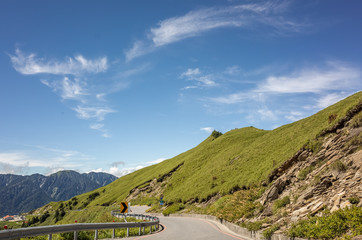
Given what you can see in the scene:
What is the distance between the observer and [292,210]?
17094mm

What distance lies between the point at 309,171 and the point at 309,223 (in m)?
8.65

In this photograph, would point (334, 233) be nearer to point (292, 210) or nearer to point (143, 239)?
point (292, 210)

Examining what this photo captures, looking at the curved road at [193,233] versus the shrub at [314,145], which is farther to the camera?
the shrub at [314,145]

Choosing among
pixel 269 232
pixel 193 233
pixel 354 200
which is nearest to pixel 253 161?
pixel 193 233

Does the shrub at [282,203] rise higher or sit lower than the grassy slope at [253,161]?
lower

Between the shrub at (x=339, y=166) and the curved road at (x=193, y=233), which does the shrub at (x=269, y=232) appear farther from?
the shrub at (x=339, y=166)

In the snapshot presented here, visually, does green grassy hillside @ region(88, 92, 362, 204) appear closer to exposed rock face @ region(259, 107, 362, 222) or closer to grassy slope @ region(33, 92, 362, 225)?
grassy slope @ region(33, 92, 362, 225)

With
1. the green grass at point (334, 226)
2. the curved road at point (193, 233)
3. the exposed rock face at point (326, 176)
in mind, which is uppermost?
the exposed rock face at point (326, 176)

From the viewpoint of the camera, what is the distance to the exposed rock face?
47.6 ft

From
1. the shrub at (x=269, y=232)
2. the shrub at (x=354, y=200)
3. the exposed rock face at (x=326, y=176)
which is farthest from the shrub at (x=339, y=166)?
the shrub at (x=269, y=232)

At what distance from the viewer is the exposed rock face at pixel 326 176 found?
47.6ft

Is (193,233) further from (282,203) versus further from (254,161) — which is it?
(254,161)

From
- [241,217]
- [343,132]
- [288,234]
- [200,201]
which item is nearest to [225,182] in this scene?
[200,201]

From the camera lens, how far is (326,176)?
1722 cm
